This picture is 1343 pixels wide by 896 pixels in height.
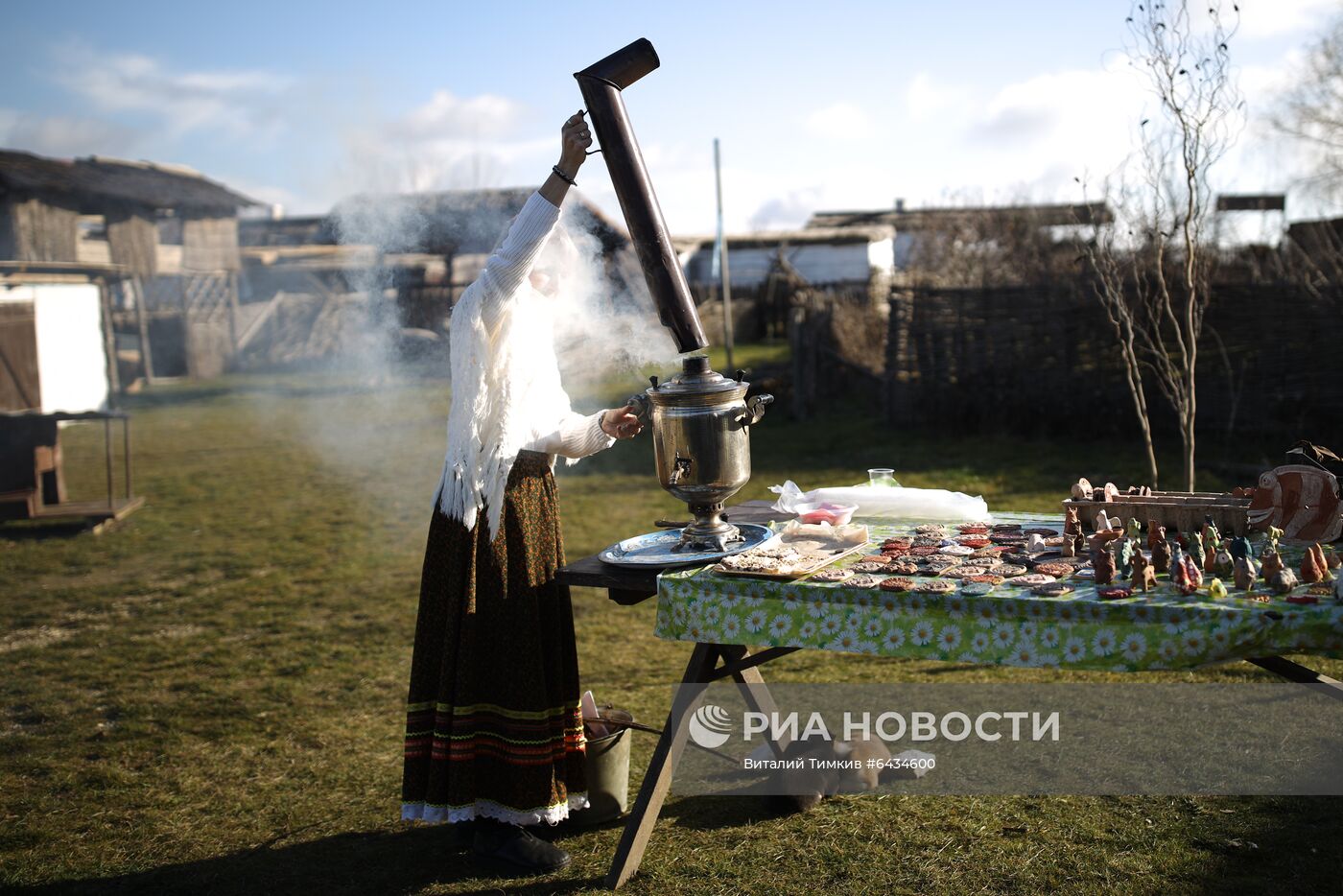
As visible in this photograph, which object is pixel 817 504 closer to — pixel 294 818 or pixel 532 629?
pixel 532 629

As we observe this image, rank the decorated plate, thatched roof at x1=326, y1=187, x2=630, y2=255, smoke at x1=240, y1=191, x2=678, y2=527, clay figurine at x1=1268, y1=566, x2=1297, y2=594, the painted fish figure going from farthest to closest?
thatched roof at x1=326, y1=187, x2=630, y2=255 < smoke at x1=240, y1=191, x2=678, y2=527 < the decorated plate < the painted fish figure < clay figurine at x1=1268, y1=566, x2=1297, y2=594

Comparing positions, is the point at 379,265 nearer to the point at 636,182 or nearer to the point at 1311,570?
the point at 636,182

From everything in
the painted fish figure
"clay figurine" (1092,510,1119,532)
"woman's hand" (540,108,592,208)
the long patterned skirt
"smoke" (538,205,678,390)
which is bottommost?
the long patterned skirt

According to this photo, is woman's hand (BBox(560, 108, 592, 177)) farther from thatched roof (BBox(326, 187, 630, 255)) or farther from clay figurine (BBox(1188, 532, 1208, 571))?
clay figurine (BBox(1188, 532, 1208, 571))

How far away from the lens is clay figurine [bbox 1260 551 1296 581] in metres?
2.37

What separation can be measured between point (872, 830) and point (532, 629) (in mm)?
1245

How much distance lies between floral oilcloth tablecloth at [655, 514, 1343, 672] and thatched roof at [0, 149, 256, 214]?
17.3 metres

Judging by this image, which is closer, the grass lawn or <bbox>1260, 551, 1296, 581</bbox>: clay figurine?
<bbox>1260, 551, 1296, 581</bbox>: clay figurine

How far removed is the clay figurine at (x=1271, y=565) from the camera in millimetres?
2367

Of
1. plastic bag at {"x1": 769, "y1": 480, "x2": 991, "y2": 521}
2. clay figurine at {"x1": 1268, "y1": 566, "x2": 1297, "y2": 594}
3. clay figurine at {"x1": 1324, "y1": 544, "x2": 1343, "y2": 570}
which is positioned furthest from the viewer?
plastic bag at {"x1": 769, "y1": 480, "x2": 991, "y2": 521}

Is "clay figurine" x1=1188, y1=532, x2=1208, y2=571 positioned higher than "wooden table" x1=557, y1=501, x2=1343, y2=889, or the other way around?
"clay figurine" x1=1188, y1=532, x2=1208, y2=571

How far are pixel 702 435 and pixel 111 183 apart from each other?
62.7 ft

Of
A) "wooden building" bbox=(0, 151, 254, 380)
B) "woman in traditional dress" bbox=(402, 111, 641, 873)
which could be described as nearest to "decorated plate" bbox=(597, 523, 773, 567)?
"woman in traditional dress" bbox=(402, 111, 641, 873)

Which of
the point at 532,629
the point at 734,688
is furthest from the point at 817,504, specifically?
the point at 734,688
